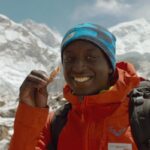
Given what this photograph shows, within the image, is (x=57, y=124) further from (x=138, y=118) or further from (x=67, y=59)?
(x=138, y=118)

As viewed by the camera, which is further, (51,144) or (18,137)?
(51,144)

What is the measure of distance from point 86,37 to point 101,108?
47cm

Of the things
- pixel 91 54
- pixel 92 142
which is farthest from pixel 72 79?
pixel 92 142

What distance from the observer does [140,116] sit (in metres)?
2.72

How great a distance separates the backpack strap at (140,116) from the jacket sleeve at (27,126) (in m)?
0.54

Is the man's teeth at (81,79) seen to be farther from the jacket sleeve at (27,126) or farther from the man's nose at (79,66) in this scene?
the jacket sleeve at (27,126)

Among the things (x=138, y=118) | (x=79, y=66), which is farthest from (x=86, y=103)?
(x=138, y=118)

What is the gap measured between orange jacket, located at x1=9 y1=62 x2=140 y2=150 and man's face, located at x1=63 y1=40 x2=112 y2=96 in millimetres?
76

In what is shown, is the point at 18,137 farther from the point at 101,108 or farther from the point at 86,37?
the point at 86,37

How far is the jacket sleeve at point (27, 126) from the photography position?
2.64 metres

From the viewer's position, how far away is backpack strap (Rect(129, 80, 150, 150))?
8.73 feet

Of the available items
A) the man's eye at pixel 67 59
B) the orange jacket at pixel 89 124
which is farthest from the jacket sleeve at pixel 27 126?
the man's eye at pixel 67 59

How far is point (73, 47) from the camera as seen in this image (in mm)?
2902

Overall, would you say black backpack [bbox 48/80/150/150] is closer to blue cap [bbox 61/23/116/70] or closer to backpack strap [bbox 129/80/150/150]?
backpack strap [bbox 129/80/150/150]
